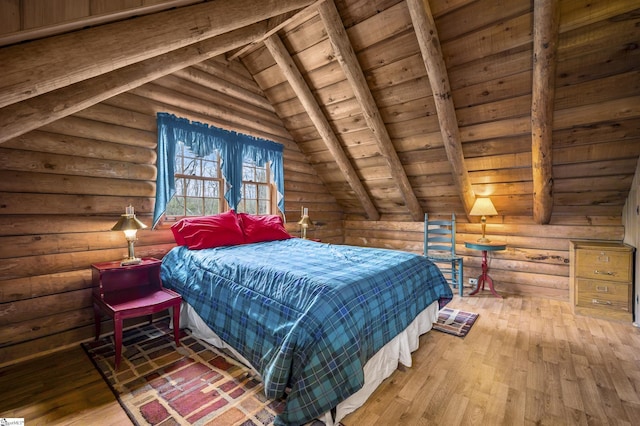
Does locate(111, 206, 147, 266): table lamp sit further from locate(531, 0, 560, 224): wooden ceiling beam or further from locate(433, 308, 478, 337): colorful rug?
locate(531, 0, 560, 224): wooden ceiling beam

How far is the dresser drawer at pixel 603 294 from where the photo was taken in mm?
2850

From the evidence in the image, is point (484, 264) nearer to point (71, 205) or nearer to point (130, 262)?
point (130, 262)

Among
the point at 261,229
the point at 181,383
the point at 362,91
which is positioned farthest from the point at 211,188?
the point at 181,383

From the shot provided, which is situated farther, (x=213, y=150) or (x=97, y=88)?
(x=213, y=150)

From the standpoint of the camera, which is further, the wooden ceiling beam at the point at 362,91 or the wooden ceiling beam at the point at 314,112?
the wooden ceiling beam at the point at 314,112

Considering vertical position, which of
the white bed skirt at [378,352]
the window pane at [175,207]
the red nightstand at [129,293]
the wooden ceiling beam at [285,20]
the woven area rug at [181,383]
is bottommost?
the woven area rug at [181,383]

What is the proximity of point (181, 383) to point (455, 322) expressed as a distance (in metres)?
2.48

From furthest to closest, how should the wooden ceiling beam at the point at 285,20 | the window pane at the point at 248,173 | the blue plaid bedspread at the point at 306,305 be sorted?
the window pane at the point at 248,173
the wooden ceiling beam at the point at 285,20
the blue plaid bedspread at the point at 306,305

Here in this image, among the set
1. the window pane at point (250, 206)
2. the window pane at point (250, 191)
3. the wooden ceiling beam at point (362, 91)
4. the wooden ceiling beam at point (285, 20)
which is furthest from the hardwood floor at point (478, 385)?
the wooden ceiling beam at point (285, 20)

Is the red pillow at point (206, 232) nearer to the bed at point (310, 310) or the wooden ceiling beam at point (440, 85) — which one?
the bed at point (310, 310)

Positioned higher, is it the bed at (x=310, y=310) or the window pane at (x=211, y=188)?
the window pane at (x=211, y=188)

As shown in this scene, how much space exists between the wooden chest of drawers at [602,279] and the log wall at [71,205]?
4.46 metres

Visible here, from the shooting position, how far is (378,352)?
1832mm

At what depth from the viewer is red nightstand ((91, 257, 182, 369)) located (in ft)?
6.74
